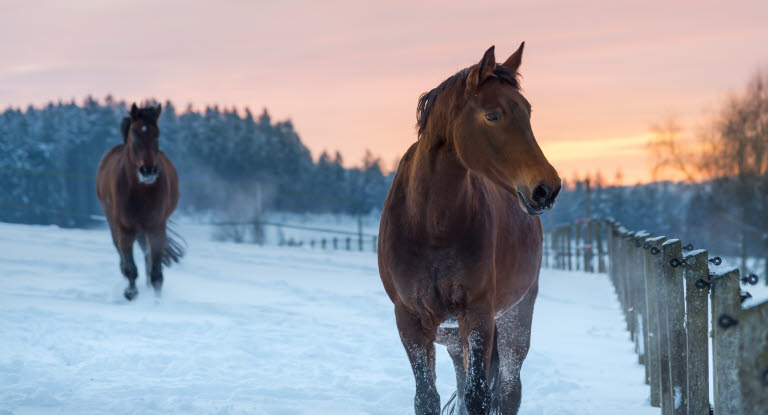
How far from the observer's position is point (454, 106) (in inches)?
119

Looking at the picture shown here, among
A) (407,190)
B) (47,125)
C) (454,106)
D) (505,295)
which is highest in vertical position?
(47,125)

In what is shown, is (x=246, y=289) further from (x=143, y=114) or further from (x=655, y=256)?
(x=655, y=256)

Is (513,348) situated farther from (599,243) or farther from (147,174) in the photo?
(599,243)

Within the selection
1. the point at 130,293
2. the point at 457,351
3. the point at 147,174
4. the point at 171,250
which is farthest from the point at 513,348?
the point at 171,250

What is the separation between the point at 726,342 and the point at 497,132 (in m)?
1.23

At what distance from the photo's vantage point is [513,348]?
4293 millimetres

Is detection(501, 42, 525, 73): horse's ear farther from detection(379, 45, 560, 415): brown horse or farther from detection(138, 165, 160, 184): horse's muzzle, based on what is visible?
detection(138, 165, 160, 184): horse's muzzle

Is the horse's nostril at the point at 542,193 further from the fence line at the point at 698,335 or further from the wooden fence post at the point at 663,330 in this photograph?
the wooden fence post at the point at 663,330

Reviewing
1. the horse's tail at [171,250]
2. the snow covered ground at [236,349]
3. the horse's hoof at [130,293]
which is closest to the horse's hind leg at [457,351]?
the snow covered ground at [236,349]

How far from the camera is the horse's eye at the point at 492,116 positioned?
2834 millimetres

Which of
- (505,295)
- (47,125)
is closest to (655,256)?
(505,295)

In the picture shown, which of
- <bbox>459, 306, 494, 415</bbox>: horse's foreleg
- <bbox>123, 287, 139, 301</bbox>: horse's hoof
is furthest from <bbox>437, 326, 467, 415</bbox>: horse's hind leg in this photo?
<bbox>123, 287, 139, 301</bbox>: horse's hoof

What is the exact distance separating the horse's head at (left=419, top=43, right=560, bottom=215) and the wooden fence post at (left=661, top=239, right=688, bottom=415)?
160cm

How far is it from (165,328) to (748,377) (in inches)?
240
